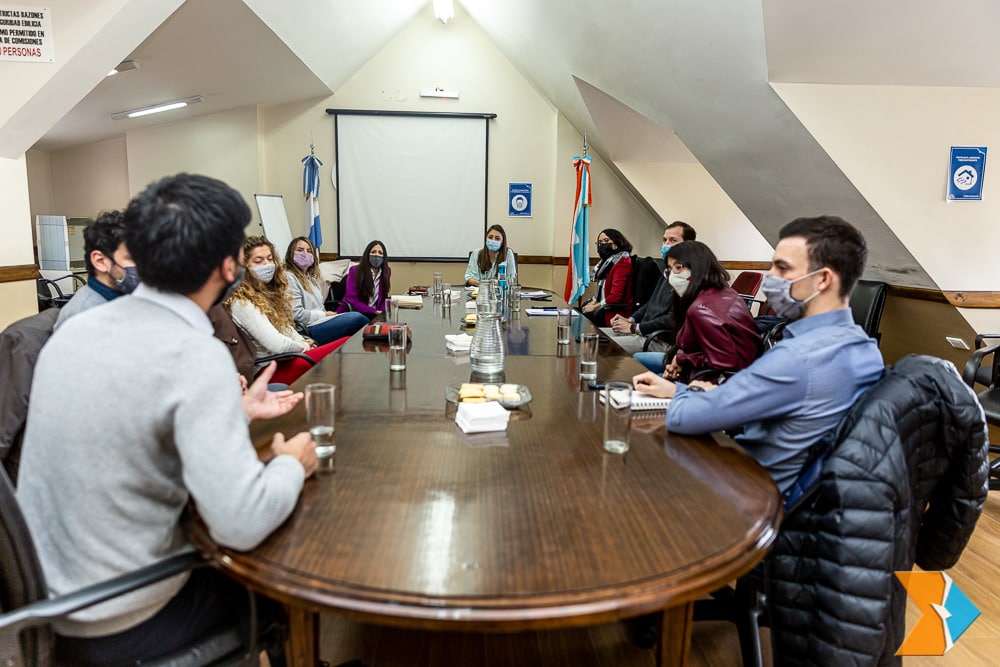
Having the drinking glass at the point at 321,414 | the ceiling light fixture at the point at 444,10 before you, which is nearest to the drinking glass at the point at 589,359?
the drinking glass at the point at 321,414

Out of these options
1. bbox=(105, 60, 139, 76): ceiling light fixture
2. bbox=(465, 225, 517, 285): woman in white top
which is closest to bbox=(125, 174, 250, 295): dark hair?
bbox=(465, 225, 517, 285): woman in white top

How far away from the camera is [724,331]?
247 centimetres

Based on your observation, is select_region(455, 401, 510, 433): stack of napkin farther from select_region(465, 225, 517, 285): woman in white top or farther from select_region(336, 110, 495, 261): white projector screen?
select_region(336, 110, 495, 261): white projector screen

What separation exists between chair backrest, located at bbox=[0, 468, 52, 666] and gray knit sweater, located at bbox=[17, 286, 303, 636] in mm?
24

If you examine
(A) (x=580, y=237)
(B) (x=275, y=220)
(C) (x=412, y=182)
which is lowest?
(A) (x=580, y=237)

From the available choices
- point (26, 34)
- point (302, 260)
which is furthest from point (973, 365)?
point (26, 34)

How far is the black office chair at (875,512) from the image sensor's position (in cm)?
119

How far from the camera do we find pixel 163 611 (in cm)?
106

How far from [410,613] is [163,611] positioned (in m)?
0.53

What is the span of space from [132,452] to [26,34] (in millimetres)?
2988

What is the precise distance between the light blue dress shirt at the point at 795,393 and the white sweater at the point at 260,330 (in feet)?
6.89

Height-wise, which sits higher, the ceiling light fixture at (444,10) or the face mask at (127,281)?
the ceiling light fixture at (444,10)

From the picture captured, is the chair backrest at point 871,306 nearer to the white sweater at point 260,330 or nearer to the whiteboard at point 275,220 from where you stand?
the white sweater at point 260,330

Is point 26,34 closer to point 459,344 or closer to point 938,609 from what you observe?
point 459,344
